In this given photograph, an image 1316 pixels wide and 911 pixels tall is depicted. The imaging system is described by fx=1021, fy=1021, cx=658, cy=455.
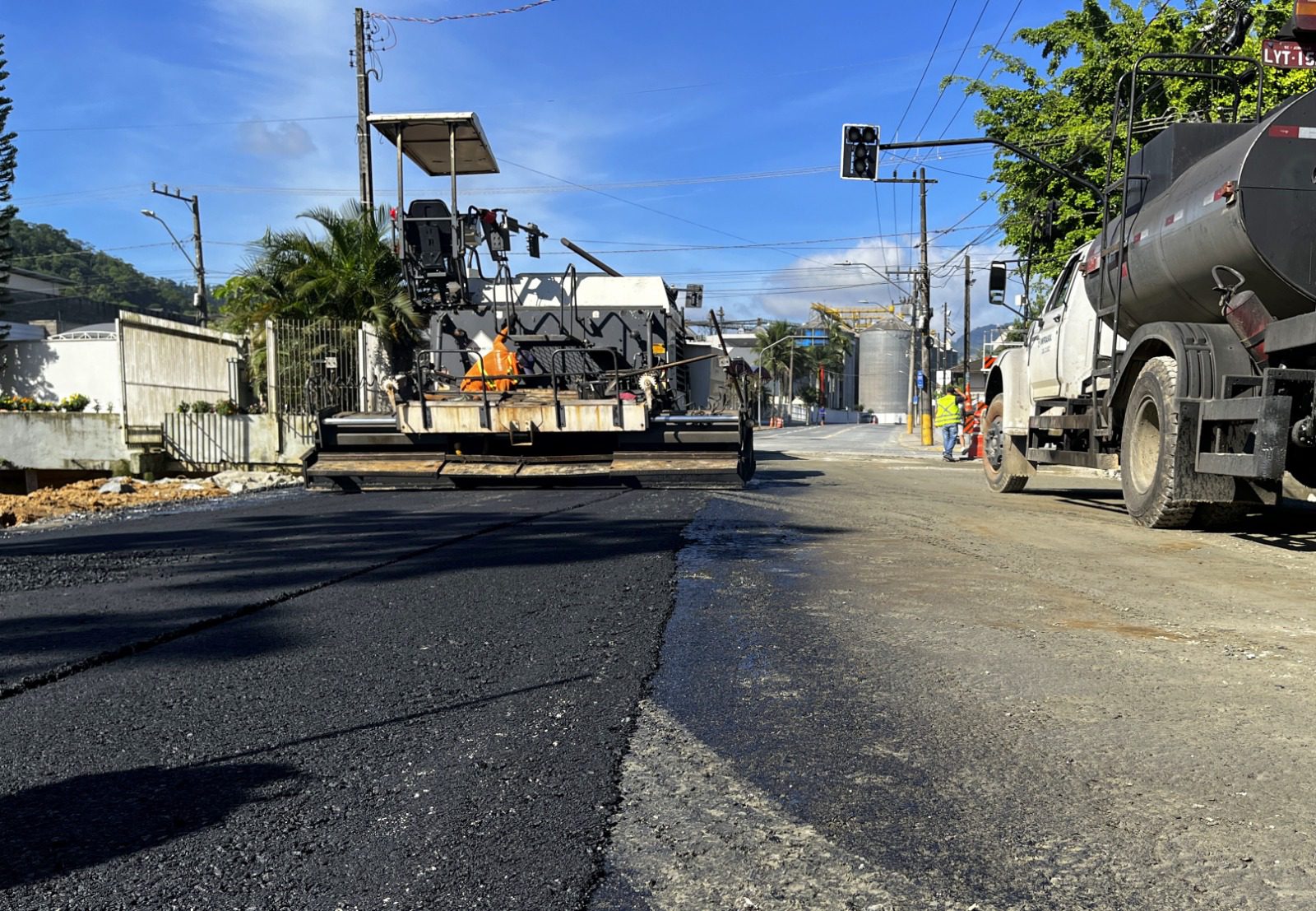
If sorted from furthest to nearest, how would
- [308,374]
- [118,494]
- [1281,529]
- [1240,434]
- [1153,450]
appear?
[308,374]
[118,494]
[1281,529]
[1153,450]
[1240,434]

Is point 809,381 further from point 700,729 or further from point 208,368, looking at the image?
point 700,729

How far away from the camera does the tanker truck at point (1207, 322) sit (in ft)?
21.8

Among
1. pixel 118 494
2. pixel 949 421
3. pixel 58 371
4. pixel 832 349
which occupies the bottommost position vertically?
pixel 118 494

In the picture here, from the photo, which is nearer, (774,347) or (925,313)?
(925,313)

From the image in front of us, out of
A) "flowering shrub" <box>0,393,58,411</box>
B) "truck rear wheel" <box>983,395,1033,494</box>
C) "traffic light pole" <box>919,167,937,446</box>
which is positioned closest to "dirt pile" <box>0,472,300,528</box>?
"flowering shrub" <box>0,393,58,411</box>

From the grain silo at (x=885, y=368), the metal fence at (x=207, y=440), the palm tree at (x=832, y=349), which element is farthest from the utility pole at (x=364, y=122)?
the grain silo at (x=885, y=368)

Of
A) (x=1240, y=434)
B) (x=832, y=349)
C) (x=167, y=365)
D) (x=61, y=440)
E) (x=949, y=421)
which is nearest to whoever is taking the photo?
(x=1240, y=434)

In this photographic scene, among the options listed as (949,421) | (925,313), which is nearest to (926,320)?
(925,313)

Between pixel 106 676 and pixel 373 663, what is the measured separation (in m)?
0.93

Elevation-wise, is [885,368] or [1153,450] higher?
[885,368]

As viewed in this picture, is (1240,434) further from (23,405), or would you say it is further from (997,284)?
(23,405)

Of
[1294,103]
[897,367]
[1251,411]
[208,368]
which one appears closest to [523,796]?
[1251,411]

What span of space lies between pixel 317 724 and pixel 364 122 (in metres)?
20.0

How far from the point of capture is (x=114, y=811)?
8.41 ft
